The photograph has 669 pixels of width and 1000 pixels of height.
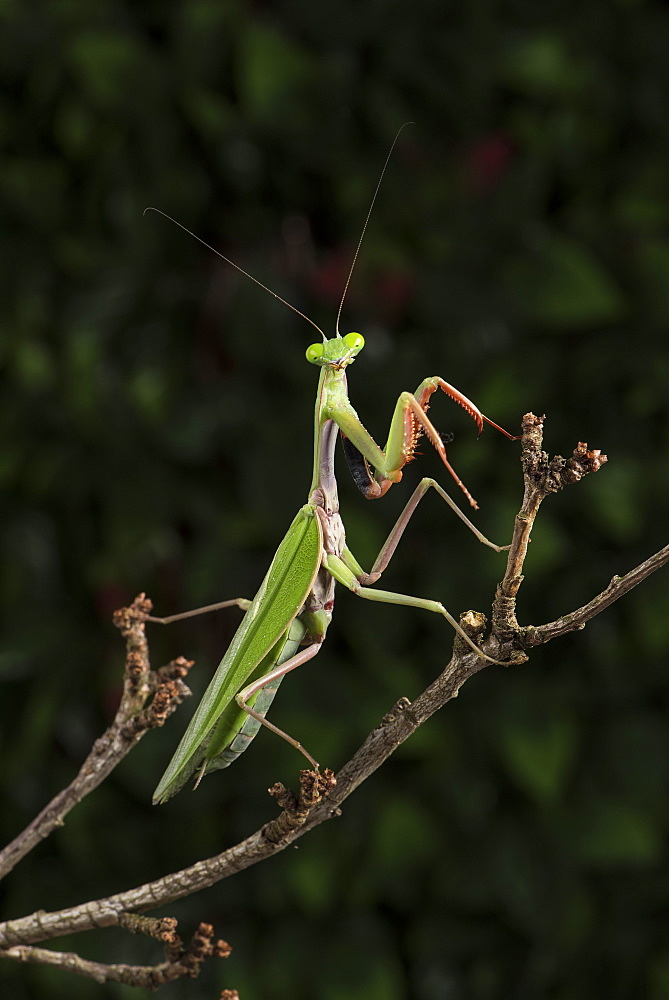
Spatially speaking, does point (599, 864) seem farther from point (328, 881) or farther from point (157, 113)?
point (157, 113)

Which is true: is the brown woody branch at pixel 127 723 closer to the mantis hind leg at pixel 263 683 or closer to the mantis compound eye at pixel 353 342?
the mantis hind leg at pixel 263 683

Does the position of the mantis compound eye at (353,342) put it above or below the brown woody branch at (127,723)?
above

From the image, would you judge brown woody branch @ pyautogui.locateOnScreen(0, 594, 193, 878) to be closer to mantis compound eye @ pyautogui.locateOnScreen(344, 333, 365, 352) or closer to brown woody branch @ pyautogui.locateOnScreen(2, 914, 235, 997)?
brown woody branch @ pyautogui.locateOnScreen(2, 914, 235, 997)

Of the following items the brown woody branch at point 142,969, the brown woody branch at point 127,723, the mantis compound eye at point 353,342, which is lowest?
the brown woody branch at point 142,969

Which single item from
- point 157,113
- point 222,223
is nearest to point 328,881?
point 222,223

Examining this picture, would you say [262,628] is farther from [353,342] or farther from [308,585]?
[353,342]

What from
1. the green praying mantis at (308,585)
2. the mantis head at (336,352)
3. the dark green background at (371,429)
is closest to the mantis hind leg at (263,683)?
the green praying mantis at (308,585)
